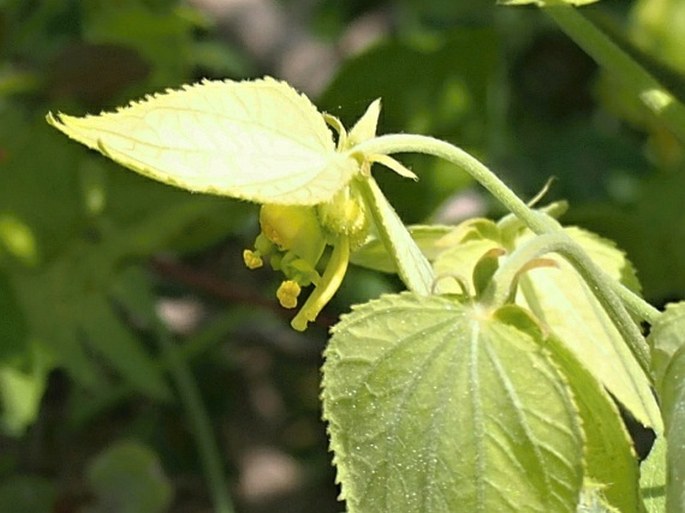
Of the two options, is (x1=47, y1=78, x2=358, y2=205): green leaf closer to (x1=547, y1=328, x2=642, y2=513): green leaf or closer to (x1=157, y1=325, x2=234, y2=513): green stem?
(x1=547, y1=328, x2=642, y2=513): green leaf

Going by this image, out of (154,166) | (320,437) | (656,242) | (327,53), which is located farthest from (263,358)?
(154,166)

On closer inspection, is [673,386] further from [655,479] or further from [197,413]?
Result: [197,413]

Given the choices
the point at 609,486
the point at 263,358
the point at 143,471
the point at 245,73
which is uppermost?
the point at 245,73

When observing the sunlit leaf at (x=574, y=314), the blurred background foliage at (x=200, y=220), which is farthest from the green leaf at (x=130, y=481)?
the sunlit leaf at (x=574, y=314)

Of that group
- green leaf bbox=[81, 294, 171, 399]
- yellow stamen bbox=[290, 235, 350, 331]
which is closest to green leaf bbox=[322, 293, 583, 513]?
yellow stamen bbox=[290, 235, 350, 331]

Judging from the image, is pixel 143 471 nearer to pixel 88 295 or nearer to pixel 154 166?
pixel 88 295

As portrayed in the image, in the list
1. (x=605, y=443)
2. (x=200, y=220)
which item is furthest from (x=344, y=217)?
(x=200, y=220)

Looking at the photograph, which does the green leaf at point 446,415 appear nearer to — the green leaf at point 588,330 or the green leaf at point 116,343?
Answer: the green leaf at point 588,330
